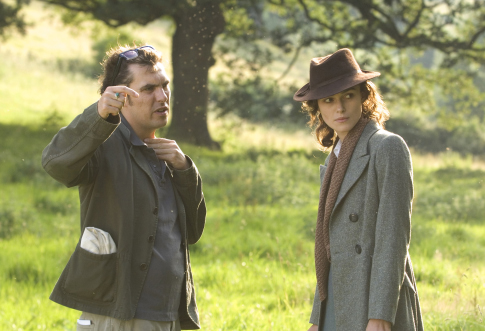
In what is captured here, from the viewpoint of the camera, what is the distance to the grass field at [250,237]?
A: 501cm

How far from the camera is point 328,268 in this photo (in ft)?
9.23

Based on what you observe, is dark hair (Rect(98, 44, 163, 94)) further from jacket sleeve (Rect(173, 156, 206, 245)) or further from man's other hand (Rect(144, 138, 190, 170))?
jacket sleeve (Rect(173, 156, 206, 245))

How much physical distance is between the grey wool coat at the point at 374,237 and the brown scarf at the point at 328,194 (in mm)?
29

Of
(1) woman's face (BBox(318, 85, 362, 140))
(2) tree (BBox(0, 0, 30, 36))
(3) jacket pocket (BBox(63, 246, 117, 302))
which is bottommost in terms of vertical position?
(3) jacket pocket (BBox(63, 246, 117, 302))

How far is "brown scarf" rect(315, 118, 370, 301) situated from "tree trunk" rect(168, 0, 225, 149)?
9945mm

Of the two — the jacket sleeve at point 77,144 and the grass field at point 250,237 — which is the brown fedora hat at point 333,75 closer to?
the grass field at point 250,237

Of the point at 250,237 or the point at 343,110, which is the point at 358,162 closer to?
the point at 343,110

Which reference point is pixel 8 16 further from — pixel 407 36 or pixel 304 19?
pixel 407 36

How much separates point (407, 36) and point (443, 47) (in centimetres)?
100

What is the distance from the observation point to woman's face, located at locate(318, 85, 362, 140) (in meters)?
2.73

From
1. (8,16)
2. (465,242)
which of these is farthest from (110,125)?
(8,16)

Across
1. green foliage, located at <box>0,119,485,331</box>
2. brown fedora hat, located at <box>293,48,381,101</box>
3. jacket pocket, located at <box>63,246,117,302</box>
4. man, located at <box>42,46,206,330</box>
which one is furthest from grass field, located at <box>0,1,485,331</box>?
jacket pocket, located at <box>63,246,117,302</box>

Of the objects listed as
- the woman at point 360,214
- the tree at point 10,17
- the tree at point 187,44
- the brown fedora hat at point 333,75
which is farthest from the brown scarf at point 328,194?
the tree at point 10,17

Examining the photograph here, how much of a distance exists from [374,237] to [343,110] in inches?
25.2
